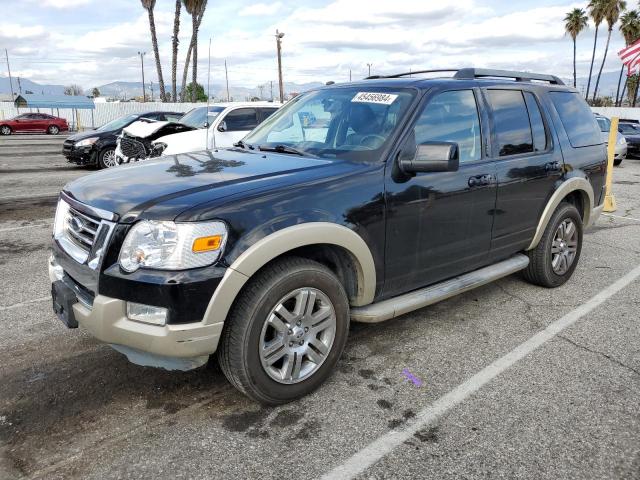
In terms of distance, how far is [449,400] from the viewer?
3127mm

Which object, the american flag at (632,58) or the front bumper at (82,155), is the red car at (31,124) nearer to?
the front bumper at (82,155)

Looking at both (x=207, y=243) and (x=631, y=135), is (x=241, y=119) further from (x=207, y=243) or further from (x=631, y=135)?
(x=631, y=135)

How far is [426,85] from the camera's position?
12.2ft

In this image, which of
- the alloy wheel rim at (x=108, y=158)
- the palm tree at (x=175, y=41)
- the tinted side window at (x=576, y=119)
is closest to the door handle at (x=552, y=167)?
the tinted side window at (x=576, y=119)

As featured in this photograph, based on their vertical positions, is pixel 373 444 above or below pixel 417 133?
below

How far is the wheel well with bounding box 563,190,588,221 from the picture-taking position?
5070mm

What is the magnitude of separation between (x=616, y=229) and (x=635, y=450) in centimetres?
594

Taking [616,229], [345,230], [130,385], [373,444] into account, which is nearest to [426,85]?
[345,230]

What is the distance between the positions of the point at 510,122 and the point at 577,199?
1.52 metres

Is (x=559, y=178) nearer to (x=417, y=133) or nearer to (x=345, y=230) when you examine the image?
(x=417, y=133)

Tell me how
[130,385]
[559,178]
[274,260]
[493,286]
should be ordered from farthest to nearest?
[493,286] → [559,178] → [130,385] → [274,260]

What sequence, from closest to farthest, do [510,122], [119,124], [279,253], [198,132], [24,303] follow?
[279,253], [510,122], [24,303], [198,132], [119,124]

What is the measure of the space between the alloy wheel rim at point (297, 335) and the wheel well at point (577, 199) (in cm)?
307

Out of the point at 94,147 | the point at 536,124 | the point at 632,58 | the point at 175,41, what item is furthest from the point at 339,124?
the point at 175,41
